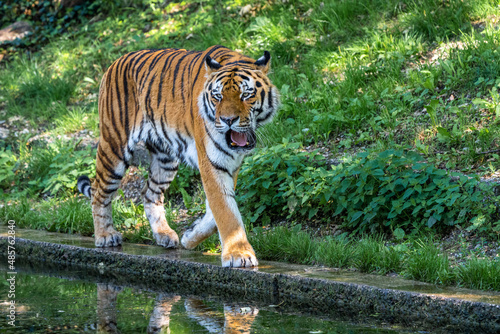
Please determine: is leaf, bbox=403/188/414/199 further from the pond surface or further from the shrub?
the pond surface

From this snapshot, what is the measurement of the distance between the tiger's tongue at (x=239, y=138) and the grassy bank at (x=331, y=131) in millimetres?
864

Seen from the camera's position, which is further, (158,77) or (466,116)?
(466,116)

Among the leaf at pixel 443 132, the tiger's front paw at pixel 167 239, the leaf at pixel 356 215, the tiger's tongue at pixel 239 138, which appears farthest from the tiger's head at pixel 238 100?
the leaf at pixel 443 132

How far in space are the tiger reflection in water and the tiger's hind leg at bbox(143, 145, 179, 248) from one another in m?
1.31

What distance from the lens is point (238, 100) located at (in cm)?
401

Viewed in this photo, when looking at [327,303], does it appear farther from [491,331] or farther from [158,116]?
[158,116]

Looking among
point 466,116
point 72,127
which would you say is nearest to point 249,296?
point 466,116

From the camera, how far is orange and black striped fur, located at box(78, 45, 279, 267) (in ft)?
13.3

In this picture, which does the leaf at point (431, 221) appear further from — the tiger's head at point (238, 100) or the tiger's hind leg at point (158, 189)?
the tiger's hind leg at point (158, 189)

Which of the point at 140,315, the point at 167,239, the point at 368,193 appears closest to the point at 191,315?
the point at 140,315

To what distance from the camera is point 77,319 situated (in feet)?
10.6

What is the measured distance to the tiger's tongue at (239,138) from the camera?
13.3ft

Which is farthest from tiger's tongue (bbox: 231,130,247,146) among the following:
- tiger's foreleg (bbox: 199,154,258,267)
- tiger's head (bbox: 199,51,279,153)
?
tiger's foreleg (bbox: 199,154,258,267)

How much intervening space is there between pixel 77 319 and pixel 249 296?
3.35ft
